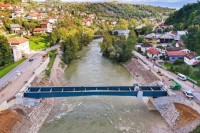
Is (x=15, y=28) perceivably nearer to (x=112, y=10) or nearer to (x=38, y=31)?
(x=38, y=31)

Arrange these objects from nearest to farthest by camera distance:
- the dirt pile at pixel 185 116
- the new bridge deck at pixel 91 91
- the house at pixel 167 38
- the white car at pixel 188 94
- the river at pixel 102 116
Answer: the dirt pile at pixel 185 116 → the river at pixel 102 116 → the white car at pixel 188 94 → the new bridge deck at pixel 91 91 → the house at pixel 167 38

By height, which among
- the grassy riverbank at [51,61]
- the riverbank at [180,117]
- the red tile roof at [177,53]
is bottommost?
the grassy riverbank at [51,61]

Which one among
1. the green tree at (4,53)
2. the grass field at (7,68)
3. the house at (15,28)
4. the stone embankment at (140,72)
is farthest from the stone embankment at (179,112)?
the house at (15,28)

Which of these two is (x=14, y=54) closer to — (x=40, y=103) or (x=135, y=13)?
(x=40, y=103)

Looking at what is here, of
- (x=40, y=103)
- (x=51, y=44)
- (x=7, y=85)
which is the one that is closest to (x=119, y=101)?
(x=40, y=103)

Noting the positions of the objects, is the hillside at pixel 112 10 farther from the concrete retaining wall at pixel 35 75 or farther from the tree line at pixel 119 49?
the concrete retaining wall at pixel 35 75
